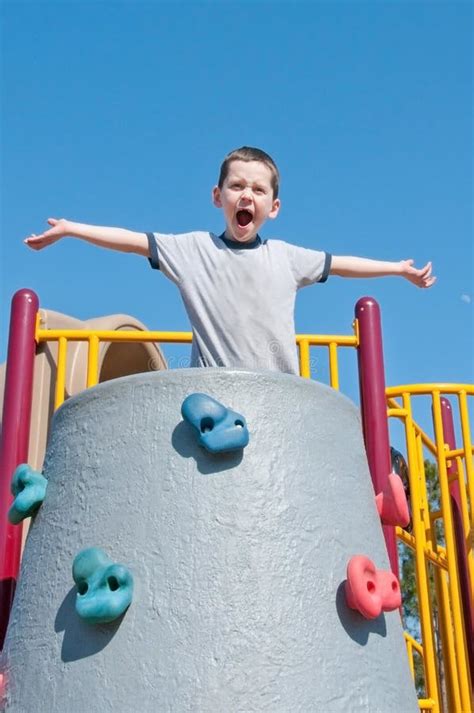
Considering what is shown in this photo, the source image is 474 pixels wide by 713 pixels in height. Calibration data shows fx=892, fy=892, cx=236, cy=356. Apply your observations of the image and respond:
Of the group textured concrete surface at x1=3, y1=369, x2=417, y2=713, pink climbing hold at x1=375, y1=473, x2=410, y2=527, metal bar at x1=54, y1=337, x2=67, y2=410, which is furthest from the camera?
metal bar at x1=54, y1=337, x2=67, y2=410

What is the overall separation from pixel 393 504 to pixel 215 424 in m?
0.63

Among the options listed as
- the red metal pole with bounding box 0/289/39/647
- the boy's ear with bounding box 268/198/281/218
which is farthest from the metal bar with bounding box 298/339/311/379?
the red metal pole with bounding box 0/289/39/647

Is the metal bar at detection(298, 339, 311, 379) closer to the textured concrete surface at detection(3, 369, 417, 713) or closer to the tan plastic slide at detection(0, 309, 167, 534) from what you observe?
the tan plastic slide at detection(0, 309, 167, 534)

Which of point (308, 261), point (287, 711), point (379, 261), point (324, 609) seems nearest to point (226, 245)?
point (308, 261)

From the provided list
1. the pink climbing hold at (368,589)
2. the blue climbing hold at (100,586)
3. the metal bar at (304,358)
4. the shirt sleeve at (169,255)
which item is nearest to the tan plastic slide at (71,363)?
the metal bar at (304,358)

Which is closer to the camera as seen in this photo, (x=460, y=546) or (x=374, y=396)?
(x=374, y=396)

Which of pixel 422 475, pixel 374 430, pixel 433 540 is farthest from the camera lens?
pixel 433 540

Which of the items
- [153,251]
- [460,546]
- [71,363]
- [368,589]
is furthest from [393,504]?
[71,363]

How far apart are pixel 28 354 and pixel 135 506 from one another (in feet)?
5.48

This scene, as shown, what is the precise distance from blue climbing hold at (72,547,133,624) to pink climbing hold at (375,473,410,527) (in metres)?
0.79

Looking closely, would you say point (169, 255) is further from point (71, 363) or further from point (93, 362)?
point (71, 363)

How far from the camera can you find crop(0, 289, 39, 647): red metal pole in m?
3.12

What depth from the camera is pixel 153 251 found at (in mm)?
2705

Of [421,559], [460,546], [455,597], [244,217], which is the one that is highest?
[244,217]
